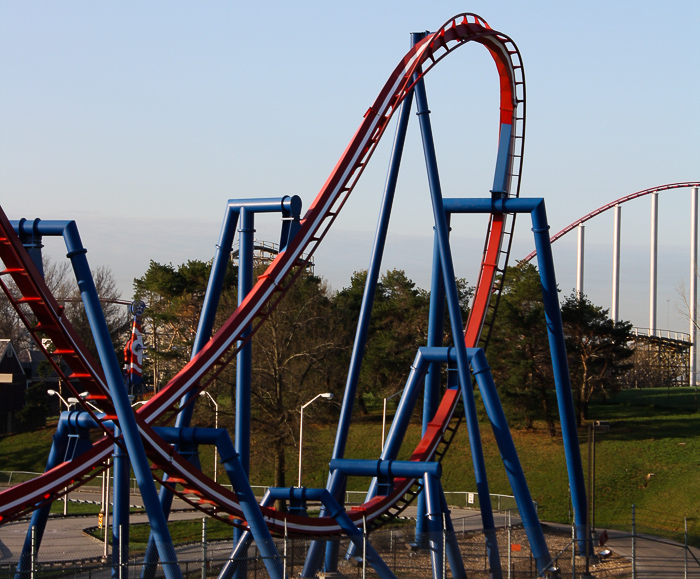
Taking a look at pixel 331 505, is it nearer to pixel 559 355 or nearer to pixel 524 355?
pixel 559 355

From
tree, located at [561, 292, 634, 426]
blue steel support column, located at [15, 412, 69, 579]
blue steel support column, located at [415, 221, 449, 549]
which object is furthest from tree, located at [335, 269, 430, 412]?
blue steel support column, located at [15, 412, 69, 579]

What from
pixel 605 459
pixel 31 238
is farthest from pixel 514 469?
pixel 605 459

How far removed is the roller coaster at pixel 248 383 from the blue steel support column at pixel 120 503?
36mm

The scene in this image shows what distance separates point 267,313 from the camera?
16328 mm

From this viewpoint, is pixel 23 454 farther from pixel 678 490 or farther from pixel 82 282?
pixel 82 282

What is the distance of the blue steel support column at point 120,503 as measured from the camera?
47.2 ft

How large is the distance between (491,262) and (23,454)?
123ft

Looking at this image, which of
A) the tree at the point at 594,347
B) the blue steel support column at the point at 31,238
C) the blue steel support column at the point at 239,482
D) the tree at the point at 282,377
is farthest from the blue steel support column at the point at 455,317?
the tree at the point at 594,347

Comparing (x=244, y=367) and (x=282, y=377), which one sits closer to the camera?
(x=244, y=367)

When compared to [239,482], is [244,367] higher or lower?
higher

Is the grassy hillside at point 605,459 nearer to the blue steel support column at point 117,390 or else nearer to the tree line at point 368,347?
the tree line at point 368,347

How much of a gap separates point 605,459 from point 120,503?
101 ft

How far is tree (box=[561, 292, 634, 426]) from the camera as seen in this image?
43.8 m

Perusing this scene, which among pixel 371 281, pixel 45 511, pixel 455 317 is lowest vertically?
pixel 45 511
